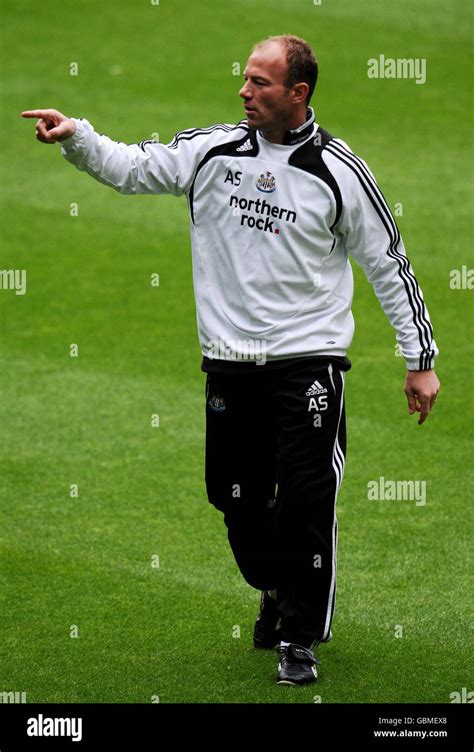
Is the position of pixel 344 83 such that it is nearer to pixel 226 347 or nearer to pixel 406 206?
pixel 406 206

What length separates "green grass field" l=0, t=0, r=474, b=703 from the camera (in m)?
5.61

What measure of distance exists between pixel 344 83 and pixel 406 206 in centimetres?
402

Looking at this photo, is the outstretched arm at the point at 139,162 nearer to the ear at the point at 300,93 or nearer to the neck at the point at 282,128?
the neck at the point at 282,128

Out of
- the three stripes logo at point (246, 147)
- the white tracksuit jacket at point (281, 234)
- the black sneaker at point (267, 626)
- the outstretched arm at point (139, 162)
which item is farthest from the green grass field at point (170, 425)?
the three stripes logo at point (246, 147)

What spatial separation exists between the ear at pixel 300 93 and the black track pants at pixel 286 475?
997 millimetres

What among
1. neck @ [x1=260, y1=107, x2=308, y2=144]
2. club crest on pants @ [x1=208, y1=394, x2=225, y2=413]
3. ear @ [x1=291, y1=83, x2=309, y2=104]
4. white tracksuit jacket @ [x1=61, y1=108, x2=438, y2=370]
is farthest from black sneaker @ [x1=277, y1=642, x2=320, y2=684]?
ear @ [x1=291, y1=83, x2=309, y2=104]

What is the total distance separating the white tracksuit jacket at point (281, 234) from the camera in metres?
5.10

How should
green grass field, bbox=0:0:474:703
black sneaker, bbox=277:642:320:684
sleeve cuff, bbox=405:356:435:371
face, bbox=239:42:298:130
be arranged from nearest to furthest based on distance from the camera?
face, bbox=239:42:298:130 < sleeve cuff, bbox=405:356:435:371 < black sneaker, bbox=277:642:320:684 < green grass field, bbox=0:0:474:703

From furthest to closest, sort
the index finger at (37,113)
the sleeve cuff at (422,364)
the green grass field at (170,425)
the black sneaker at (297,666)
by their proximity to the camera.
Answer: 1. the green grass field at (170,425)
2. the black sneaker at (297,666)
3. the sleeve cuff at (422,364)
4. the index finger at (37,113)

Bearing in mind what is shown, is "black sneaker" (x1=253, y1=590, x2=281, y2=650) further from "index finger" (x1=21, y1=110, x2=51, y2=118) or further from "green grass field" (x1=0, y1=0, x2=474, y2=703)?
"index finger" (x1=21, y1=110, x2=51, y2=118)

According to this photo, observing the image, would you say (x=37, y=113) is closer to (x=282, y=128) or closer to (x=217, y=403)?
(x=282, y=128)

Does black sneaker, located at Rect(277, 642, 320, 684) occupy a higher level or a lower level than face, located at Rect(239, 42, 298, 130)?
lower

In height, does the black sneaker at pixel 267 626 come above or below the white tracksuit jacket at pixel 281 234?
below
